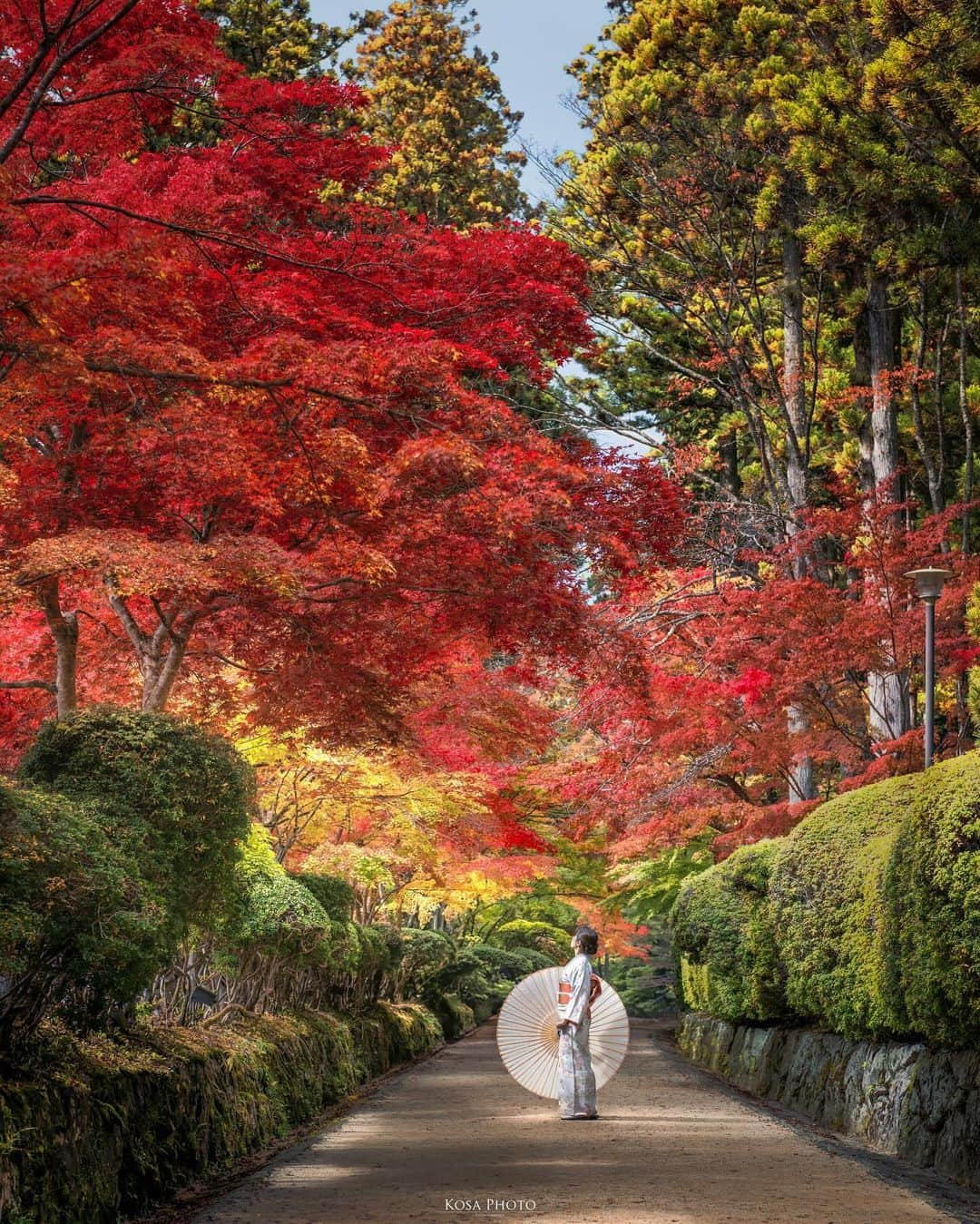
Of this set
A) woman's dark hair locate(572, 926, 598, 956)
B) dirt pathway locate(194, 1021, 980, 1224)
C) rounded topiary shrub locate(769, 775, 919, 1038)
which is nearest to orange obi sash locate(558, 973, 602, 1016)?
woman's dark hair locate(572, 926, 598, 956)

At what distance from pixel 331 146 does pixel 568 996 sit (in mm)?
7404

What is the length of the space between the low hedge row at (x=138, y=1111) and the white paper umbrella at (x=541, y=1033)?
1.77 metres

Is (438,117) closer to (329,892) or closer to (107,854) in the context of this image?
(329,892)

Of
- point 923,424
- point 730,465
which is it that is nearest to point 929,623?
point 923,424

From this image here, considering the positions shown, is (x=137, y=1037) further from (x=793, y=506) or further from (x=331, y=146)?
(x=793, y=506)

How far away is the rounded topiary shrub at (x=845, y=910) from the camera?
9617 mm

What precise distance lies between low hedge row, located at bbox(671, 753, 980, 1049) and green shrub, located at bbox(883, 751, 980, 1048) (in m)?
0.01

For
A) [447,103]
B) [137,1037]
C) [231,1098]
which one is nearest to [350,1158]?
[231,1098]

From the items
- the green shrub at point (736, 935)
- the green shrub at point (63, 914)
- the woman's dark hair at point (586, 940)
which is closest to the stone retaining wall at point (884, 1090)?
the green shrub at point (736, 935)

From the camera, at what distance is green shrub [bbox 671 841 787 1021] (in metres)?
14.4

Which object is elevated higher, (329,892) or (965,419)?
(965,419)

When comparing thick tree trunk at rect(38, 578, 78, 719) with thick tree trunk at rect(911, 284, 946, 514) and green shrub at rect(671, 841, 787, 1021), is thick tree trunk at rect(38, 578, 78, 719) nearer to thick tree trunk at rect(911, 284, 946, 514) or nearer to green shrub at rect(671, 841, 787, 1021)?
green shrub at rect(671, 841, 787, 1021)

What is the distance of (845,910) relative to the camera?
35.7 feet

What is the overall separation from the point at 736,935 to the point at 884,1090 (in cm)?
647
